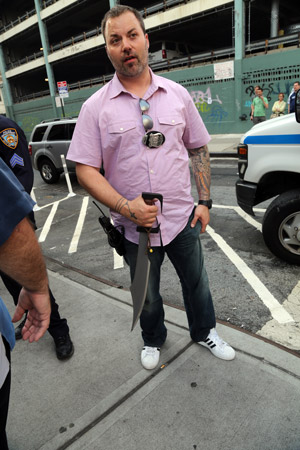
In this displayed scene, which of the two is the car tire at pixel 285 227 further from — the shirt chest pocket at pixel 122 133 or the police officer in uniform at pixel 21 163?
the police officer in uniform at pixel 21 163

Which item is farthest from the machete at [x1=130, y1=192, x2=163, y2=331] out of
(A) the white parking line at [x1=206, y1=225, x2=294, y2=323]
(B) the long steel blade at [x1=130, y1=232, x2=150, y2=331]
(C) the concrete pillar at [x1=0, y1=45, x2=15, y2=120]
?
(C) the concrete pillar at [x1=0, y1=45, x2=15, y2=120]

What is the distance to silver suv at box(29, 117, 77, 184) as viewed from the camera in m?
9.71

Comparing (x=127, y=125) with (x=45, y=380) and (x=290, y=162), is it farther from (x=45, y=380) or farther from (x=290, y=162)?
(x=290, y=162)

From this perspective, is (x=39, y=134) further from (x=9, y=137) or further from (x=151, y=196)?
(x=151, y=196)

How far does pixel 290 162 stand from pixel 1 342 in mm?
3191

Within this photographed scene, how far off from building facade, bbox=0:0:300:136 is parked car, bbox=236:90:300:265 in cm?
1313

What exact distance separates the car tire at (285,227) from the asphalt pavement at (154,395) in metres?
1.44

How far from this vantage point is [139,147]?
6.27 feet

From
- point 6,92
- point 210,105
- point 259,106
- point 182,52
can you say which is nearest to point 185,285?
point 259,106

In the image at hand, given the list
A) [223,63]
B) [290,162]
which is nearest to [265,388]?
[290,162]

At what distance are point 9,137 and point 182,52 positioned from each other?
26.7m

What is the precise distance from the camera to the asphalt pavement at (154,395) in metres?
1.79

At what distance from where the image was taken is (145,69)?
197 cm

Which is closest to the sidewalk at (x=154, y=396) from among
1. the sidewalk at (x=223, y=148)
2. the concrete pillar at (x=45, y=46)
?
the sidewalk at (x=223, y=148)
